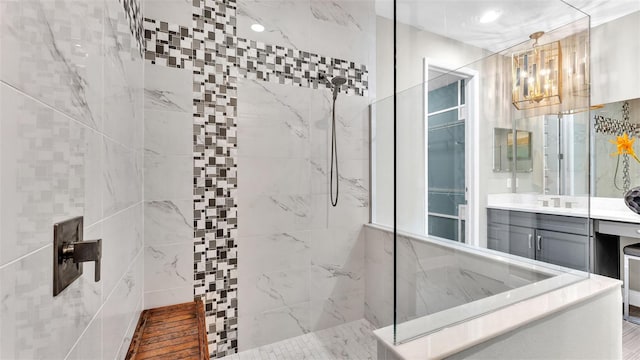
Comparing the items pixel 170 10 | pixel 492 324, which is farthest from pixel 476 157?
pixel 170 10

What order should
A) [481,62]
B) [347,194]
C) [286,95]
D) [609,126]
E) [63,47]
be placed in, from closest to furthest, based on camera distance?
1. [63,47]
2. [481,62]
3. [286,95]
4. [347,194]
5. [609,126]

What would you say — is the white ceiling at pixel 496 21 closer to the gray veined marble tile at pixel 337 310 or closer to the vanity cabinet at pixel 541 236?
the vanity cabinet at pixel 541 236

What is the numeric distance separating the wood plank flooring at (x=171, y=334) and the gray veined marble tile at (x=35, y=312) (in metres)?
0.61

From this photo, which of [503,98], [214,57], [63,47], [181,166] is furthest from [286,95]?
[63,47]

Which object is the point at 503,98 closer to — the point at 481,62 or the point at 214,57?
the point at 481,62

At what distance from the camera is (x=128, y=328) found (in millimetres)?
1231

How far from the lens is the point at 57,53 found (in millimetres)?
595

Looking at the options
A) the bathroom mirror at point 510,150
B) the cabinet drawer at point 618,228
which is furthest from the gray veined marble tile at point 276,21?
the cabinet drawer at point 618,228

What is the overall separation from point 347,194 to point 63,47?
1.89 meters

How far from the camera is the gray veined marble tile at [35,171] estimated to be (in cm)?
43

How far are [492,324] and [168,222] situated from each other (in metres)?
1.64

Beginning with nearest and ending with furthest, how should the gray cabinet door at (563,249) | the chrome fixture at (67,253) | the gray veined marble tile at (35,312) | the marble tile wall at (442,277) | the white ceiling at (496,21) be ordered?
the gray veined marble tile at (35,312) → the chrome fixture at (67,253) → the marble tile wall at (442,277) → the white ceiling at (496,21) → the gray cabinet door at (563,249)

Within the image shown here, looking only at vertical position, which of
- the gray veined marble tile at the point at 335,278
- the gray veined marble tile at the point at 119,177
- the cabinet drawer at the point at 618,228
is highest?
the gray veined marble tile at the point at 119,177

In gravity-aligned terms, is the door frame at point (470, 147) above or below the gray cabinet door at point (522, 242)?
above
